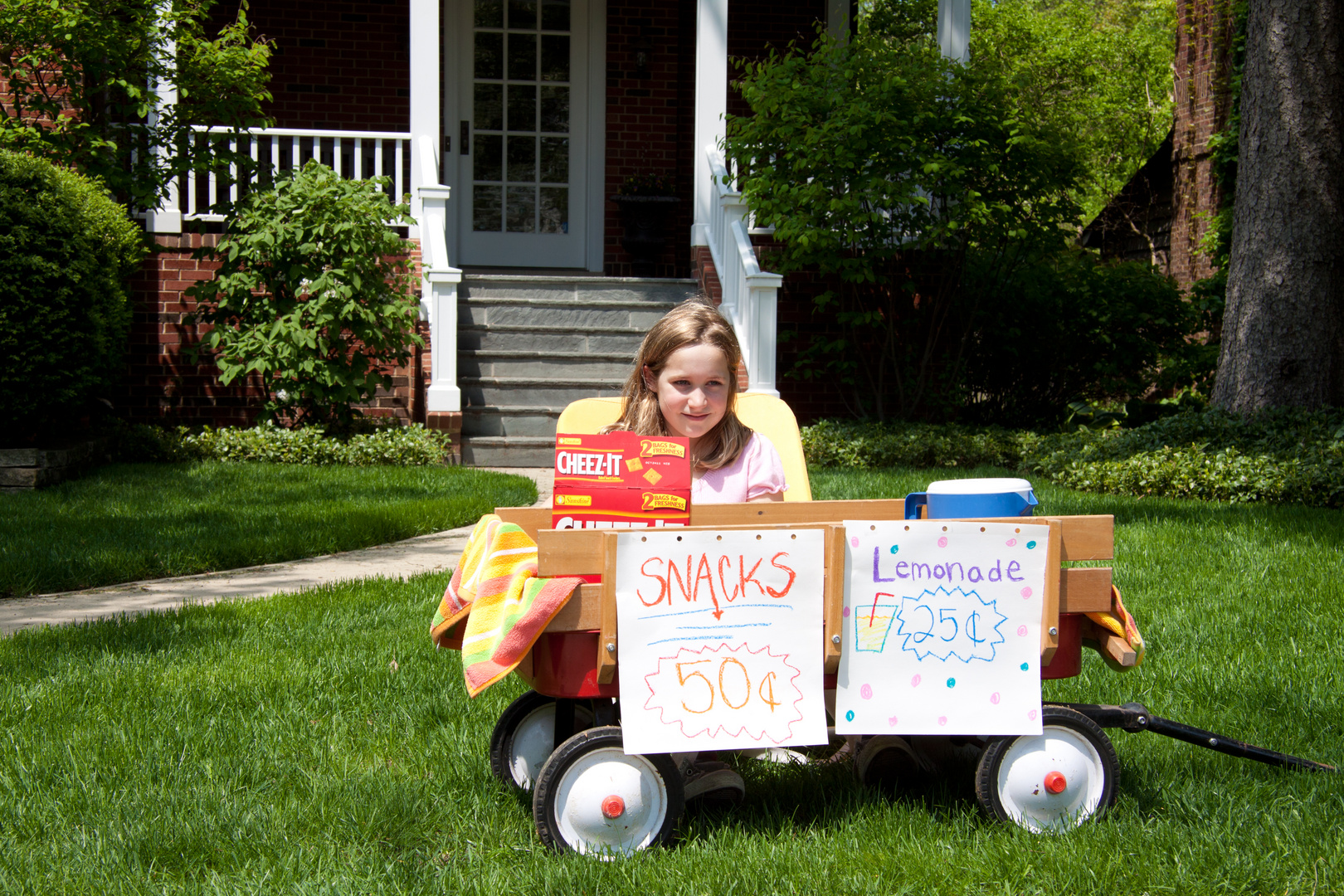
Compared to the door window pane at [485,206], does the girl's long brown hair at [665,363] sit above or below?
below

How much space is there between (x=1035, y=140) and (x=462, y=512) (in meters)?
5.17

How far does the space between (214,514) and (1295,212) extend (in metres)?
6.96

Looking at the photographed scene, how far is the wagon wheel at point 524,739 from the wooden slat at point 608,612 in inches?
17.8

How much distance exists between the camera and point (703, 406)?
9.13ft

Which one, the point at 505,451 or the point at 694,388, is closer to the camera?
the point at 694,388

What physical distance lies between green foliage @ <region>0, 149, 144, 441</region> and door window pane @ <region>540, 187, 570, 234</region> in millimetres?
5004

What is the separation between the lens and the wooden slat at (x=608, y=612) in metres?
2.13

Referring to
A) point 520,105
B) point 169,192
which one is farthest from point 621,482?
point 520,105

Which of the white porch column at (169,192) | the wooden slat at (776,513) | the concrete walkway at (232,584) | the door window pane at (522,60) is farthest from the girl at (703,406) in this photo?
the door window pane at (522,60)

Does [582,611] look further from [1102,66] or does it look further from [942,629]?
[1102,66]

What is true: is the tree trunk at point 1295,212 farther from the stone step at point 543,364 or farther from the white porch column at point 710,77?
the stone step at point 543,364

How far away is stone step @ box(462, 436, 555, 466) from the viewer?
28.1ft

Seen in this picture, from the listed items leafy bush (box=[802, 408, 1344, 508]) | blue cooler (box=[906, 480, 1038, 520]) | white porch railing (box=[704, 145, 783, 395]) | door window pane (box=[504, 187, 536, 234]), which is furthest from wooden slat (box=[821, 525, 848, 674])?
door window pane (box=[504, 187, 536, 234])

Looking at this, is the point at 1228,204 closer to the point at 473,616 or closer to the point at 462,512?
the point at 462,512
